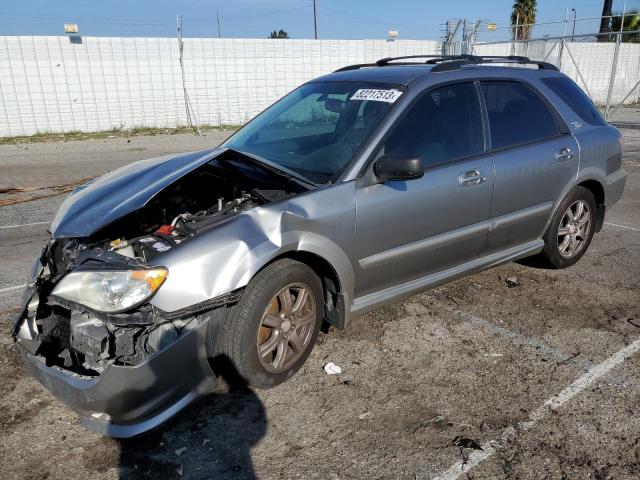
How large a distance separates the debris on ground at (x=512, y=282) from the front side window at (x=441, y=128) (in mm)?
1404

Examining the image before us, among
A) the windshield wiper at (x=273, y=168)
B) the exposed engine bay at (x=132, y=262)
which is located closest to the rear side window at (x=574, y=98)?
the windshield wiper at (x=273, y=168)

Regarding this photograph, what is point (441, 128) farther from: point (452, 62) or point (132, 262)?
point (132, 262)

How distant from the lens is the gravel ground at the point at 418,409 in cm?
263

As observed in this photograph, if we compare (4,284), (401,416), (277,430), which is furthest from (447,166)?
(4,284)

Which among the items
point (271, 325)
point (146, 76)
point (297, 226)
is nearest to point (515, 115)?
point (297, 226)

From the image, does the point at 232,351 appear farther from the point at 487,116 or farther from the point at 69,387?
the point at 487,116

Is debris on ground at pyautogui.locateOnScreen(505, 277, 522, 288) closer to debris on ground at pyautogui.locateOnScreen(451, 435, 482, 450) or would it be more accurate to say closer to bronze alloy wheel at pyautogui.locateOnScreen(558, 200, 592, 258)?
bronze alloy wheel at pyautogui.locateOnScreen(558, 200, 592, 258)

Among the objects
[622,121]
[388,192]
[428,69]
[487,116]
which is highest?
[428,69]

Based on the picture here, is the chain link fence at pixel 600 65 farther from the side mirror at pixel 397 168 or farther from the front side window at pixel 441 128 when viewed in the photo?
the side mirror at pixel 397 168

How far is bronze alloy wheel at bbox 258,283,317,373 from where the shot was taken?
313cm

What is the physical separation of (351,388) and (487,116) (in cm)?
228

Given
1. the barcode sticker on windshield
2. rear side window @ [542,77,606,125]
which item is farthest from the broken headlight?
rear side window @ [542,77,606,125]

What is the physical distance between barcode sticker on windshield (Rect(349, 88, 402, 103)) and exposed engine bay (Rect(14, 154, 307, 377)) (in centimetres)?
89

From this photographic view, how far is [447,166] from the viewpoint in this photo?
12.4 ft
